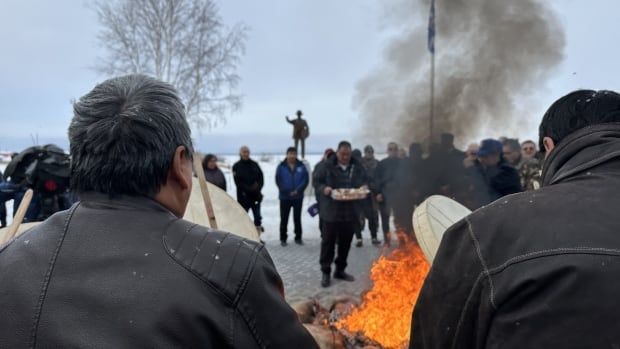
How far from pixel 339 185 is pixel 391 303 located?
234 cm

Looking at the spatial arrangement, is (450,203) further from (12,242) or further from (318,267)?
(318,267)

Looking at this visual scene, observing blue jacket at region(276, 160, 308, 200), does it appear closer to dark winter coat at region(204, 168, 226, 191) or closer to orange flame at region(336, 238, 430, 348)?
dark winter coat at region(204, 168, 226, 191)

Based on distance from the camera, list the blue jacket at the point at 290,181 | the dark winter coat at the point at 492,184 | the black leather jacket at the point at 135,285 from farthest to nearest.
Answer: the blue jacket at the point at 290,181, the dark winter coat at the point at 492,184, the black leather jacket at the point at 135,285

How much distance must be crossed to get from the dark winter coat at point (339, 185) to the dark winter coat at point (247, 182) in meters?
2.68

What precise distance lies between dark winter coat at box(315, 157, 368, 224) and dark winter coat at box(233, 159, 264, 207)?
2.68 m

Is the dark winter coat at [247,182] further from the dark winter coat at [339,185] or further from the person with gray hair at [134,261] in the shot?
the person with gray hair at [134,261]

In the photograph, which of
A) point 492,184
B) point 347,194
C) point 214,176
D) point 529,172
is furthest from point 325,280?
point 529,172

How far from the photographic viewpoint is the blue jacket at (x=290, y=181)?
8578 mm

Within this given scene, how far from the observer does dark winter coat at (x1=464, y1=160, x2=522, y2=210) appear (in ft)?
19.0

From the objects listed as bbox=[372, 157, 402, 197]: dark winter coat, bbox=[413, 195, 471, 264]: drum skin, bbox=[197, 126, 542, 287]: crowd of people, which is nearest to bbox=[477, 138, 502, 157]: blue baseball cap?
bbox=[197, 126, 542, 287]: crowd of people

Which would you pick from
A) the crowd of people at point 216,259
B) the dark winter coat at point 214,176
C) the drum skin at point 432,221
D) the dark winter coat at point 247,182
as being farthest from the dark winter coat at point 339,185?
the crowd of people at point 216,259

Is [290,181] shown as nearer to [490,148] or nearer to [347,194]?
[347,194]

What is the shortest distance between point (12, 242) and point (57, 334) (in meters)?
0.33

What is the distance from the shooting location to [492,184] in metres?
5.88
